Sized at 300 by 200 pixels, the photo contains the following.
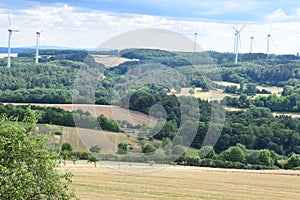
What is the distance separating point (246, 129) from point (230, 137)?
21.1ft

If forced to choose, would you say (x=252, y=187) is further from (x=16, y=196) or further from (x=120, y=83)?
(x=16, y=196)

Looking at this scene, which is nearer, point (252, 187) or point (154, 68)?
point (154, 68)

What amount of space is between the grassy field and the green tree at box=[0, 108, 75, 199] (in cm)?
1364

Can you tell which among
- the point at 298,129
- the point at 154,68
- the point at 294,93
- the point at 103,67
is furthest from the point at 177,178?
the point at 294,93

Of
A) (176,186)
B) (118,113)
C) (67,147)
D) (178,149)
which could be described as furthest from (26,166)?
(67,147)

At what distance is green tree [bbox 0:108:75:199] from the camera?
16797 millimetres

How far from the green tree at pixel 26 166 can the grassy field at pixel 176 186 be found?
13643 mm

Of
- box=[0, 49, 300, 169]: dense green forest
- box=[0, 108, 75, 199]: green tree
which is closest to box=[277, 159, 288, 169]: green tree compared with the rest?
box=[0, 49, 300, 169]: dense green forest

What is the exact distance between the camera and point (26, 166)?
1758cm

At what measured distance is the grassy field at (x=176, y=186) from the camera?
115ft

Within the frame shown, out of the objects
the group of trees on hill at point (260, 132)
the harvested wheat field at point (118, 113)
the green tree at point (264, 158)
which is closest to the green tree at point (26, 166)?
the harvested wheat field at point (118, 113)

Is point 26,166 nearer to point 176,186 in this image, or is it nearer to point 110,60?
point 110,60

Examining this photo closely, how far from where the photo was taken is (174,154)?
102ft

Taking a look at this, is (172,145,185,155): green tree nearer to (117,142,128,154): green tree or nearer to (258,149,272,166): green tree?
(117,142,128,154): green tree
